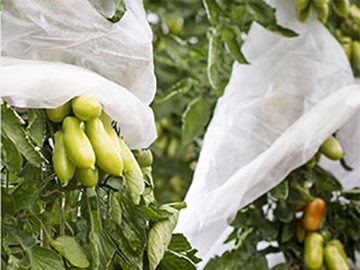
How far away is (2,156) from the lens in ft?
1.77

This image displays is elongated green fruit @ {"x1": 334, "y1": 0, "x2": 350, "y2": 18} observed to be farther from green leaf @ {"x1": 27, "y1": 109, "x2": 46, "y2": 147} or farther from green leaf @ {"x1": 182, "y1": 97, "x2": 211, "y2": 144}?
green leaf @ {"x1": 27, "y1": 109, "x2": 46, "y2": 147}

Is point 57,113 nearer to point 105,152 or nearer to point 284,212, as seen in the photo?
point 105,152

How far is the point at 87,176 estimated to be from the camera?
1.86ft

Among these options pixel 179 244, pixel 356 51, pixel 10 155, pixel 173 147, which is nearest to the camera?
pixel 10 155

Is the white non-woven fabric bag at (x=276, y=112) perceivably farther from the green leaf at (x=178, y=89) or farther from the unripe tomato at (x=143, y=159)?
the unripe tomato at (x=143, y=159)

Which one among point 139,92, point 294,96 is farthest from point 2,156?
point 294,96

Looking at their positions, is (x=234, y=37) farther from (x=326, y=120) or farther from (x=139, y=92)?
(x=139, y=92)

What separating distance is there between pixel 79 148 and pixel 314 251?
622 mm

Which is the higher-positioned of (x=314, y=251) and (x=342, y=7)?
(x=342, y=7)

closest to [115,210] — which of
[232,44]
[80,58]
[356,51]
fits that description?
[80,58]

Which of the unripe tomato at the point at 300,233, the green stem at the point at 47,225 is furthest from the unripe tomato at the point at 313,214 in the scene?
the green stem at the point at 47,225

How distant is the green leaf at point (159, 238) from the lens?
585 mm

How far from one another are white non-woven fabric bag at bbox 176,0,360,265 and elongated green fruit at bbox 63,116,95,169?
46cm

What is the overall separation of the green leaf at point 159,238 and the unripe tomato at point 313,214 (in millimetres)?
545
